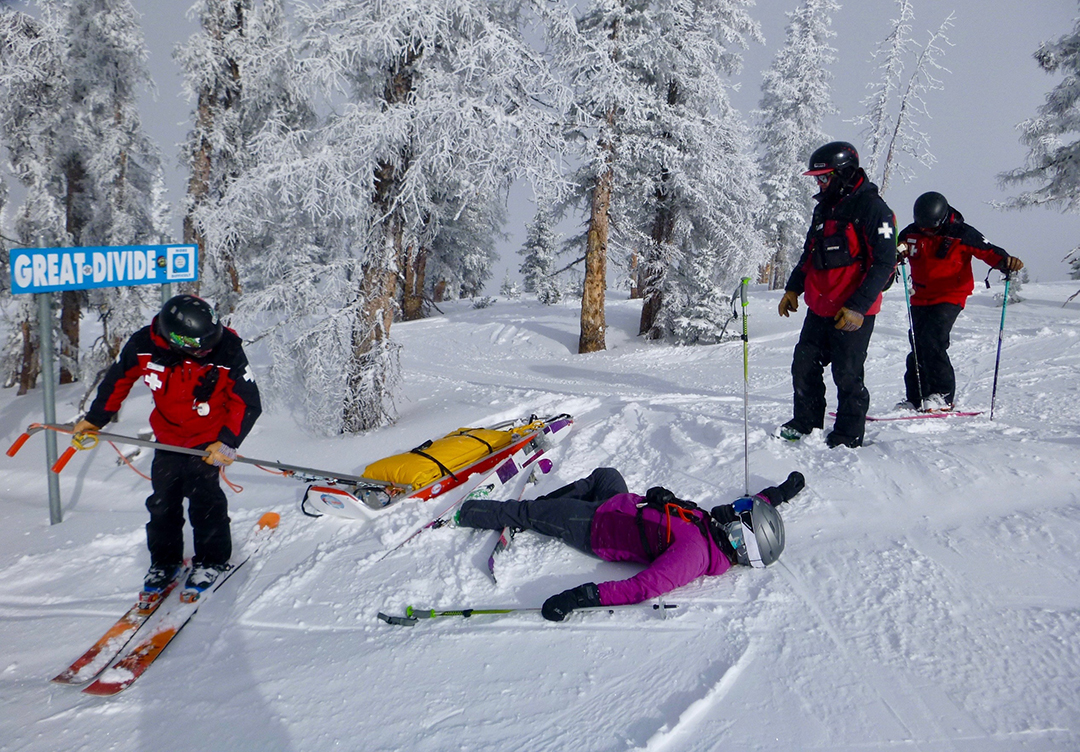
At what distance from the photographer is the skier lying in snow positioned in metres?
3.13

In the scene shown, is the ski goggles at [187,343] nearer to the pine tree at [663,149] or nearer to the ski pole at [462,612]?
the ski pole at [462,612]

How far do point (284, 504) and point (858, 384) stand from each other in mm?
5096

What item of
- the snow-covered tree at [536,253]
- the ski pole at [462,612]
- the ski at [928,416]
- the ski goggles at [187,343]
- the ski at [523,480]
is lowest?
the ski pole at [462,612]

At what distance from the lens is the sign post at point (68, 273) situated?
5191mm

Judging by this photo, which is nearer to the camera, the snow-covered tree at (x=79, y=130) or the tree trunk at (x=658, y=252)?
the snow-covered tree at (x=79, y=130)

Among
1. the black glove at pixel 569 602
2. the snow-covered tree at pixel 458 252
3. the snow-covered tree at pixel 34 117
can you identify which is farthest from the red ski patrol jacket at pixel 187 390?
the snow-covered tree at pixel 458 252

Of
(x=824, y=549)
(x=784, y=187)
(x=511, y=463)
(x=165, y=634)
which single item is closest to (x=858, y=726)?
(x=824, y=549)

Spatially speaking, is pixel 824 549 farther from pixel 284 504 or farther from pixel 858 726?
pixel 284 504

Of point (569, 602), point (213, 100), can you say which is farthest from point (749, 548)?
point (213, 100)

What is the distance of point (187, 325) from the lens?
3738 mm

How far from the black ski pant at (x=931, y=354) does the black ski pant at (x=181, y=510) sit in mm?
6364

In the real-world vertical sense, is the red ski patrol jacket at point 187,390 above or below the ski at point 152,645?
above

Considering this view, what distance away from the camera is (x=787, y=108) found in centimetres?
2728

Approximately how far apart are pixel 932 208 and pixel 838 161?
166cm
